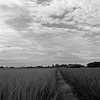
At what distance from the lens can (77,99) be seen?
6.95m

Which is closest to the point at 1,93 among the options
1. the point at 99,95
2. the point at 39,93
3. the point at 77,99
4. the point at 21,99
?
the point at 21,99

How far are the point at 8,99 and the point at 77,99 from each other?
536cm

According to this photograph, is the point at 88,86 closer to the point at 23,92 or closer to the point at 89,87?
the point at 89,87

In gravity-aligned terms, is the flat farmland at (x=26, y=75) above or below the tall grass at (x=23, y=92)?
above

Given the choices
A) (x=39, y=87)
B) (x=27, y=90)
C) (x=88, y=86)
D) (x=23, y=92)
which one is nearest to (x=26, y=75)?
(x=88, y=86)

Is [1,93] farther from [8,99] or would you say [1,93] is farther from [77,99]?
[77,99]

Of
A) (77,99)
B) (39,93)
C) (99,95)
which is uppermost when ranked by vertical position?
(39,93)

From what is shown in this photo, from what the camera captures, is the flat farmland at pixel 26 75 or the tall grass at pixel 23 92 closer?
the tall grass at pixel 23 92

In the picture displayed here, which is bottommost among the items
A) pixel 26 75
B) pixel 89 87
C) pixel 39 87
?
pixel 89 87

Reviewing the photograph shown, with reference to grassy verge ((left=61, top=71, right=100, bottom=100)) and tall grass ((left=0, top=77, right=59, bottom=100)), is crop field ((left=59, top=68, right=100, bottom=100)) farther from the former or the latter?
tall grass ((left=0, top=77, right=59, bottom=100))

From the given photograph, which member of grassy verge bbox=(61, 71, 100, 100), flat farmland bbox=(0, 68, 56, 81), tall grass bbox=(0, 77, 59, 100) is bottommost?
grassy verge bbox=(61, 71, 100, 100)

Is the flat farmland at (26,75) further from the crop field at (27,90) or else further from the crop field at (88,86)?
the crop field at (88,86)

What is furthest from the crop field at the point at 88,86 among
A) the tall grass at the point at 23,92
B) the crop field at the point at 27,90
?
the tall grass at the point at 23,92

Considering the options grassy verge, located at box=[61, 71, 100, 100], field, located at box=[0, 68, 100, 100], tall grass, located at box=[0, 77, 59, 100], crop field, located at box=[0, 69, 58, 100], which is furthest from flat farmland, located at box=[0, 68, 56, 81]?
grassy verge, located at box=[61, 71, 100, 100]
